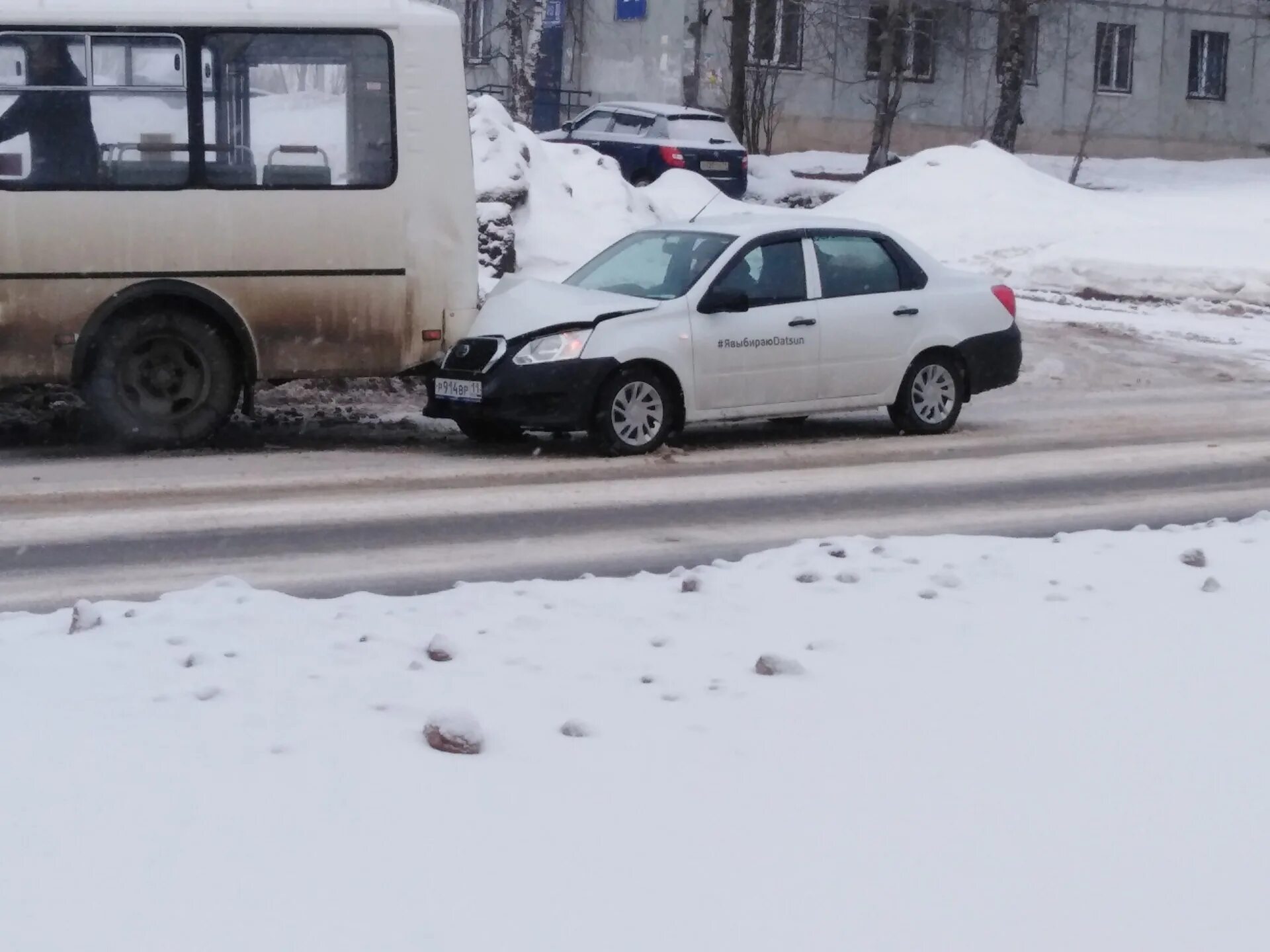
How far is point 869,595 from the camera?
6.69 meters

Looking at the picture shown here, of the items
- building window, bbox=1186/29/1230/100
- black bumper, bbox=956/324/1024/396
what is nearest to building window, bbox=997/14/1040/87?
building window, bbox=1186/29/1230/100

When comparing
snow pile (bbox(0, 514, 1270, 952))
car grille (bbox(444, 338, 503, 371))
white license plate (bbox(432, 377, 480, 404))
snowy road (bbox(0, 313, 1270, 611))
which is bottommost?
snowy road (bbox(0, 313, 1270, 611))

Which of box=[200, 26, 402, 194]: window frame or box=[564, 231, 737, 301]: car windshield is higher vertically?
box=[200, 26, 402, 194]: window frame

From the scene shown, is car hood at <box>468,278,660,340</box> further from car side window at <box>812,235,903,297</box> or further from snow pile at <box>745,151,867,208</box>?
snow pile at <box>745,151,867,208</box>

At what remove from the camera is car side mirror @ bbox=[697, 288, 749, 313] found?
37.9 ft

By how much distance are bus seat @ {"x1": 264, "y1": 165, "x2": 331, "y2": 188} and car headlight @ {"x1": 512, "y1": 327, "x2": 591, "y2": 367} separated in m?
1.61

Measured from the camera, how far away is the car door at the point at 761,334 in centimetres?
1160

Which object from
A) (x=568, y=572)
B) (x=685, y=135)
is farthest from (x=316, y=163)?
(x=685, y=135)

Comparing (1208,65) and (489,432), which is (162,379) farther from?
(1208,65)

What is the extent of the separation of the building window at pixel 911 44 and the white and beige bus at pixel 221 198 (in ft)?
92.7

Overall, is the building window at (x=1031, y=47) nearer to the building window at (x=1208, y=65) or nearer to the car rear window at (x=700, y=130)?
the building window at (x=1208, y=65)

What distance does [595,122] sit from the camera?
30422mm

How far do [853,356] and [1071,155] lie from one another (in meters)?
33.6

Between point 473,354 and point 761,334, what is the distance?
1.83 meters
